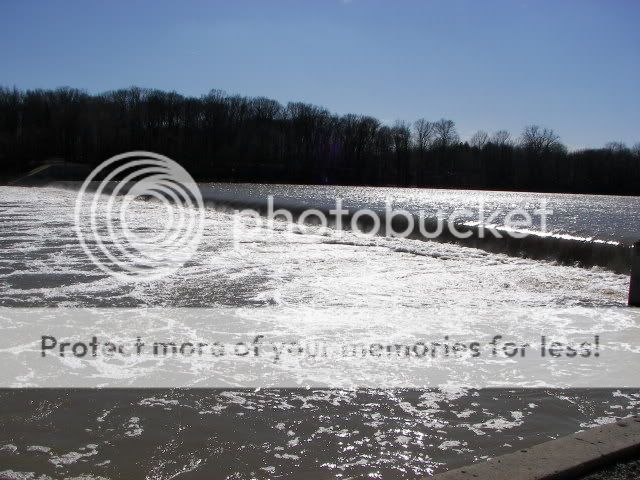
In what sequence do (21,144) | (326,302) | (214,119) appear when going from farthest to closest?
(214,119)
(21,144)
(326,302)

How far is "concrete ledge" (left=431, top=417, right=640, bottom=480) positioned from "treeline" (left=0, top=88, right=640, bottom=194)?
8303 centimetres

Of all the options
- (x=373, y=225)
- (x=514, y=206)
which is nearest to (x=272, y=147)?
(x=514, y=206)

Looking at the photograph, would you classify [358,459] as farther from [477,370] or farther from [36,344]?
[36,344]

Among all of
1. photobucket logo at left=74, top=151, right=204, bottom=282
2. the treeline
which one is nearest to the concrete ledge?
photobucket logo at left=74, top=151, right=204, bottom=282

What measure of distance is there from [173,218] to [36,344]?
1725cm

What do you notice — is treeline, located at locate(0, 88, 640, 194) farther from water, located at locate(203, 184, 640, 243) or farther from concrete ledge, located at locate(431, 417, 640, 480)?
concrete ledge, located at locate(431, 417, 640, 480)

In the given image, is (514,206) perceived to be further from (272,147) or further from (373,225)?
(272,147)

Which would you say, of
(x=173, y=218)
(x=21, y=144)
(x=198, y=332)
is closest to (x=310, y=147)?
(x=21, y=144)

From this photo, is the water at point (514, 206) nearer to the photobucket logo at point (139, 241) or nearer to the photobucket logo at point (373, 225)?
the photobucket logo at point (373, 225)

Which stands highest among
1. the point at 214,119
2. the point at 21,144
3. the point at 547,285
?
the point at 214,119

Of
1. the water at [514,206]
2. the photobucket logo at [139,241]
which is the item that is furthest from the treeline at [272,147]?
the photobucket logo at [139,241]

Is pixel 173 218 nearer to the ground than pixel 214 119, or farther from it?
nearer to the ground

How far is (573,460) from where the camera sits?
107 inches

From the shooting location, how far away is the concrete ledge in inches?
103
